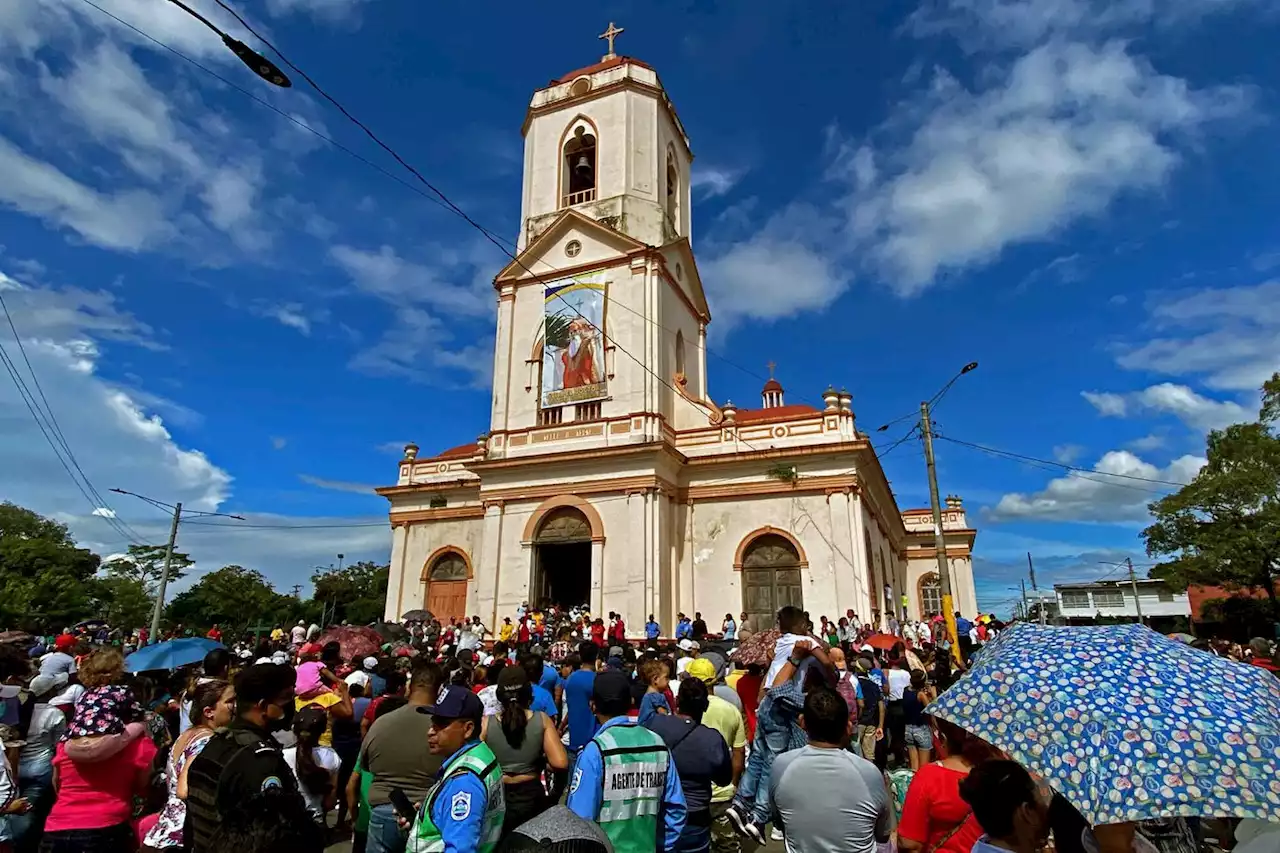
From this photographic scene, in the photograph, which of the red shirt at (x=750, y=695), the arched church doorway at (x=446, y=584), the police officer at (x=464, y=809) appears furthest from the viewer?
the arched church doorway at (x=446, y=584)

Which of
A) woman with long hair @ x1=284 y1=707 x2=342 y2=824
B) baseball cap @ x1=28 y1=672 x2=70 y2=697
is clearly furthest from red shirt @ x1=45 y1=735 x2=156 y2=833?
baseball cap @ x1=28 y1=672 x2=70 y2=697

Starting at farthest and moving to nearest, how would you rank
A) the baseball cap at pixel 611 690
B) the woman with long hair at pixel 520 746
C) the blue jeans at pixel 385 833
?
the woman with long hair at pixel 520 746, the baseball cap at pixel 611 690, the blue jeans at pixel 385 833

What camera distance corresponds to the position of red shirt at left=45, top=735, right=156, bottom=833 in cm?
416

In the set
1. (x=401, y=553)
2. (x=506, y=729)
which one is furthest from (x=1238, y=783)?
(x=401, y=553)

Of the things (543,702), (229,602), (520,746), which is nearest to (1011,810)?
(520,746)

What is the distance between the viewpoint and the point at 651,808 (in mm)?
3988

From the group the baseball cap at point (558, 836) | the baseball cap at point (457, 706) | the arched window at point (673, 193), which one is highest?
the arched window at point (673, 193)

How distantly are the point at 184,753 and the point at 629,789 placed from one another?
2.60 meters

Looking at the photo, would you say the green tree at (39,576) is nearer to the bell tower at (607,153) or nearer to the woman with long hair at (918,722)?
the bell tower at (607,153)

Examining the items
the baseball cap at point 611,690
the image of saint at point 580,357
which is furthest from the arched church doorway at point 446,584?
the baseball cap at point 611,690

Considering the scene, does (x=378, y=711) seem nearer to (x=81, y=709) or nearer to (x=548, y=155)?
(x=81, y=709)

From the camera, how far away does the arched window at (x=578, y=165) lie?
28422 millimetres

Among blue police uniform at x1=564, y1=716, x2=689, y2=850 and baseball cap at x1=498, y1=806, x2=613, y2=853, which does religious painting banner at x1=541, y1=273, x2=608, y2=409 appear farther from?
baseball cap at x1=498, y1=806, x2=613, y2=853

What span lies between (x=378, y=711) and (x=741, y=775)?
3140 millimetres
